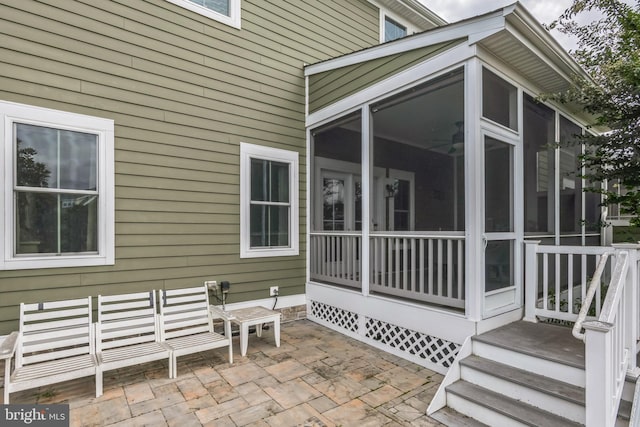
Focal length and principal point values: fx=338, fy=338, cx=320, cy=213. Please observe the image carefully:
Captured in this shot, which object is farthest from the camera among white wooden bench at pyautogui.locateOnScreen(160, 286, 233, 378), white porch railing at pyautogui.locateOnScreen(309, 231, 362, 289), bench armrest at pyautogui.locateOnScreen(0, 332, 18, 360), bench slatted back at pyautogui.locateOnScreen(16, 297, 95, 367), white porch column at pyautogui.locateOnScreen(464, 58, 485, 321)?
white porch railing at pyautogui.locateOnScreen(309, 231, 362, 289)

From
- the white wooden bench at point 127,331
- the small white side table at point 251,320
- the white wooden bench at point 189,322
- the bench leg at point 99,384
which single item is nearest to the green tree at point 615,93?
the small white side table at point 251,320

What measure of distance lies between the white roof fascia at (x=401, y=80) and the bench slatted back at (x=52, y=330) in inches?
151

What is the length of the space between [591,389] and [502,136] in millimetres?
2487

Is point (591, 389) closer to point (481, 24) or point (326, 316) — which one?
point (481, 24)

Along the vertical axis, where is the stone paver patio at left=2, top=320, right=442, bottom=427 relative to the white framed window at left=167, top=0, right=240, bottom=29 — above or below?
below

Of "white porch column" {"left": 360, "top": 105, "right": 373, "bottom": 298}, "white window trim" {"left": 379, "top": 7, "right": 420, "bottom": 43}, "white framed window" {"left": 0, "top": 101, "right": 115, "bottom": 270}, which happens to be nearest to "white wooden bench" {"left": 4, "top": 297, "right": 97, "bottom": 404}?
"white framed window" {"left": 0, "top": 101, "right": 115, "bottom": 270}

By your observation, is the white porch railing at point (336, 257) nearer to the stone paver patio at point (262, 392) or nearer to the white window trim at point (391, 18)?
the stone paver patio at point (262, 392)

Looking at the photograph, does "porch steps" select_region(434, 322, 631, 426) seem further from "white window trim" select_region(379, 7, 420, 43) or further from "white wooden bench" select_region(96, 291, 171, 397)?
"white window trim" select_region(379, 7, 420, 43)

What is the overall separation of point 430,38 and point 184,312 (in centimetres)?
416

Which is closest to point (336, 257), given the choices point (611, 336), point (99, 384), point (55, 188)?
point (99, 384)

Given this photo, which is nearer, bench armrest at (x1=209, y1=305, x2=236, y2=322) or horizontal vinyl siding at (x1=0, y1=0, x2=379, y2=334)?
horizontal vinyl siding at (x1=0, y1=0, x2=379, y2=334)

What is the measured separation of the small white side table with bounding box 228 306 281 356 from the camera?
3967mm

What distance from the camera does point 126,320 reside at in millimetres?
3611

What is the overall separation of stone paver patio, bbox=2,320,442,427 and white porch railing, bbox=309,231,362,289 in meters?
1.11
